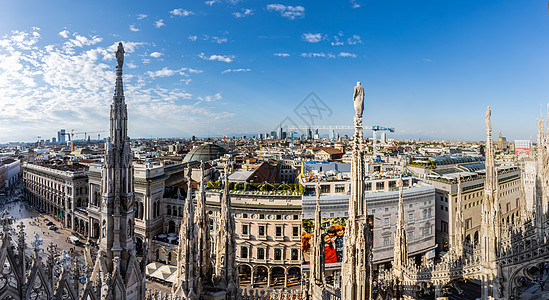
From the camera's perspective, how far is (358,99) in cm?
593

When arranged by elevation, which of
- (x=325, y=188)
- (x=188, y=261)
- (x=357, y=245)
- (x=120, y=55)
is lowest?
(x=325, y=188)

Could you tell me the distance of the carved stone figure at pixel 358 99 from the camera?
5.93m

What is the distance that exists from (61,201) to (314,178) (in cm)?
4511

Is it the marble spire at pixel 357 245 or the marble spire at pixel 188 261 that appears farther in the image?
the marble spire at pixel 188 261

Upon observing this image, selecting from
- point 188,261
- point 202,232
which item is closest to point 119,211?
point 188,261

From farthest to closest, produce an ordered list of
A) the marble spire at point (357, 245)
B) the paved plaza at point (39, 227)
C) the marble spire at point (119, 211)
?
the paved plaza at point (39, 227)
the marble spire at point (357, 245)
the marble spire at point (119, 211)

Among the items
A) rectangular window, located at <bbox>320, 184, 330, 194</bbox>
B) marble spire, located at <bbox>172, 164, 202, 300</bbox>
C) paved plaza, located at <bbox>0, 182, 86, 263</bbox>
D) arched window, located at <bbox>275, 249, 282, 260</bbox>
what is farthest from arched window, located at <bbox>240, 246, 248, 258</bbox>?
marble spire, located at <bbox>172, 164, 202, 300</bbox>

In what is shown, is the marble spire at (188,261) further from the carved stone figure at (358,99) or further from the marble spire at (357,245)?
the carved stone figure at (358,99)

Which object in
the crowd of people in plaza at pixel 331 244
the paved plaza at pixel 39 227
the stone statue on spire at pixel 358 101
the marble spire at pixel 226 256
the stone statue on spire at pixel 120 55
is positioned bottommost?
the paved plaza at pixel 39 227

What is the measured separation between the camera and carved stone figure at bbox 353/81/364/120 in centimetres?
593

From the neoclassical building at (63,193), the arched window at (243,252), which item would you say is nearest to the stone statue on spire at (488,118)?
the arched window at (243,252)

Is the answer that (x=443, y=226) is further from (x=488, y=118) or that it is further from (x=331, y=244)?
(x=488, y=118)

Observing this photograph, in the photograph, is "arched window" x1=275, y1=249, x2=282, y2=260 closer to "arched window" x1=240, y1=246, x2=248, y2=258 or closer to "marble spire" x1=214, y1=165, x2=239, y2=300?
"arched window" x1=240, y1=246, x2=248, y2=258

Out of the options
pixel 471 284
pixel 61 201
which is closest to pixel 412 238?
pixel 471 284
